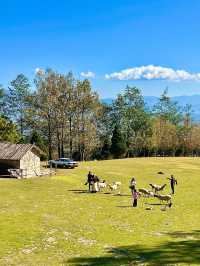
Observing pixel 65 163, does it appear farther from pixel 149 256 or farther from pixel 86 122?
pixel 149 256

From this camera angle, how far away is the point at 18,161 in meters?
59.3

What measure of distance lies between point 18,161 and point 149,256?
38.5 m

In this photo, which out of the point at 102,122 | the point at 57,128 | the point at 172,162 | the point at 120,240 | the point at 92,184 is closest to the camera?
the point at 120,240

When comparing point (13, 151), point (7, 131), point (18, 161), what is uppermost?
point (7, 131)

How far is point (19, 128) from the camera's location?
10044cm

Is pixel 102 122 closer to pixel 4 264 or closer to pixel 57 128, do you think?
pixel 57 128

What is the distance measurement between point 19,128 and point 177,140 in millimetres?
43988

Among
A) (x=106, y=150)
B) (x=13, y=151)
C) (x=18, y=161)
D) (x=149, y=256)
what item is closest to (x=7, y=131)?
(x=13, y=151)

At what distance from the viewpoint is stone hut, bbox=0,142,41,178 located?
5834 cm

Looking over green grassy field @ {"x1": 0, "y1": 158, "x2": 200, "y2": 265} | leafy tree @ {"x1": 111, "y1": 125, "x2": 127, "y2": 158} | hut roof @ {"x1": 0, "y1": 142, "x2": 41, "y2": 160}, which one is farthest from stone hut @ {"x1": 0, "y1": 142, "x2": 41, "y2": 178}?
leafy tree @ {"x1": 111, "y1": 125, "x2": 127, "y2": 158}

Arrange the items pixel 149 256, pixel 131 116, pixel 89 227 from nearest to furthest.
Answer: pixel 149 256, pixel 89 227, pixel 131 116

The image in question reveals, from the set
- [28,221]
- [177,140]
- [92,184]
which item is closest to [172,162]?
[177,140]

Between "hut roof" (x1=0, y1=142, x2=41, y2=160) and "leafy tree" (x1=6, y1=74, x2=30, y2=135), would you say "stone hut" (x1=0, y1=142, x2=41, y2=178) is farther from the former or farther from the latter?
"leafy tree" (x1=6, y1=74, x2=30, y2=135)

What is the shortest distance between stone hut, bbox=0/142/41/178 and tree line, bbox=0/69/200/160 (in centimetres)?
1064
